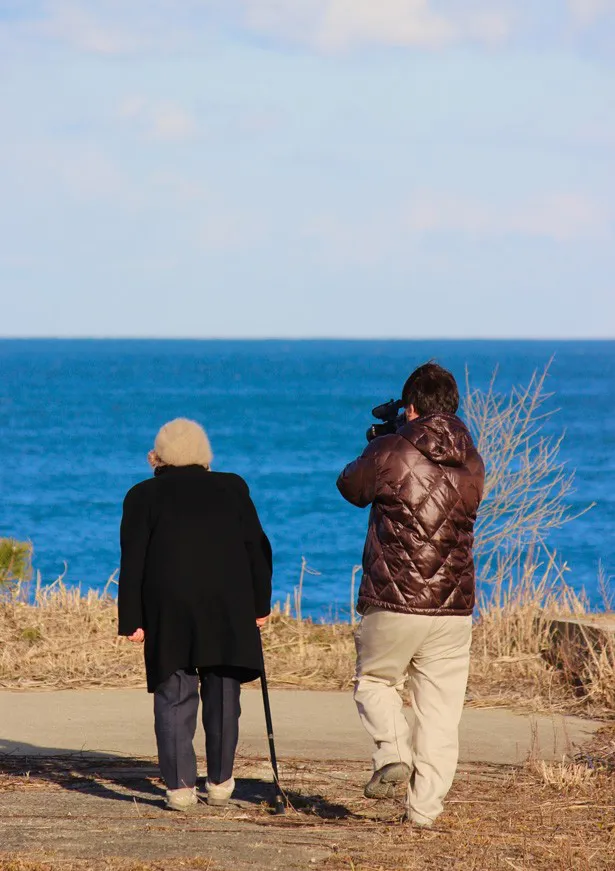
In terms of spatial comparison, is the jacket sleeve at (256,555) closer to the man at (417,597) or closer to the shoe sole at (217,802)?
the man at (417,597)

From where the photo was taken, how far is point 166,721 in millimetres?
5688

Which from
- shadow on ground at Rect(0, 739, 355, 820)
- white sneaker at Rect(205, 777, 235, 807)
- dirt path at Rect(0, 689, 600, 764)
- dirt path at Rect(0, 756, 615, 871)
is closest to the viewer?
dirt path at Rect(0, 756, 615, 871)

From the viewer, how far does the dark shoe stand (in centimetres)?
522

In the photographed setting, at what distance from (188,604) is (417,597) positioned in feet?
3.36

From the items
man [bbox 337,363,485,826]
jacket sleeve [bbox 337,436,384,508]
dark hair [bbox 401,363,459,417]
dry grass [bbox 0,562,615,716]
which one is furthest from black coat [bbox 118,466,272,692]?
dry grass [bbox 0,562,615,716]

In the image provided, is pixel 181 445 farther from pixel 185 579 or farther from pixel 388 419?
pixel 388 419

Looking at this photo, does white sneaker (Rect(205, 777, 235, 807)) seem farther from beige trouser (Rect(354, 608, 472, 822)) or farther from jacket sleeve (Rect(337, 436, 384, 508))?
jacket sleeve (Rect(337, 436, 384, 508))

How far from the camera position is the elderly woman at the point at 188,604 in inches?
224

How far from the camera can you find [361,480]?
5312mm

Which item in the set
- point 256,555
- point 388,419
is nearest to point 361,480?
point 388,419

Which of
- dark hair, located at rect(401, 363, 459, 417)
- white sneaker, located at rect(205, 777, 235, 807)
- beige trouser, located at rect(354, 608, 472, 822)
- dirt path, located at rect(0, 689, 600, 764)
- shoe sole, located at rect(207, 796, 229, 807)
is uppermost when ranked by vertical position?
dark hair, located at rect(401, 363, 459, 417)

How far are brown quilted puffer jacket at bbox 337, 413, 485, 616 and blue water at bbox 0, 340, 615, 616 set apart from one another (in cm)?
1079

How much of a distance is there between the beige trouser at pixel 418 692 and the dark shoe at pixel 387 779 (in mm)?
33

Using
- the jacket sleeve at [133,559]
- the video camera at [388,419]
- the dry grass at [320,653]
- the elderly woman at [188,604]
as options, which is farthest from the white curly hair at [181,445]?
the dry grass at [320,653]
